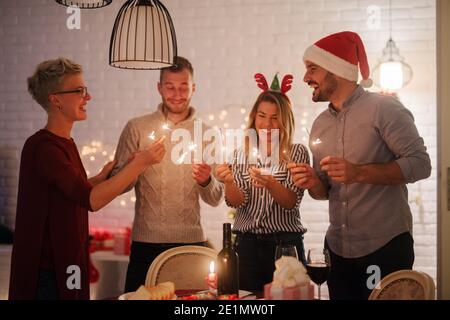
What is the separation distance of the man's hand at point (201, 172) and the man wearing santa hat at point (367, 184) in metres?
0.54

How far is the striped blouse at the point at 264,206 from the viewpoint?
289 centimetres

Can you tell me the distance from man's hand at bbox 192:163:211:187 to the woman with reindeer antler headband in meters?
0.11

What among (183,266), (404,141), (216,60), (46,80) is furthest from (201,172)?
(216,60)

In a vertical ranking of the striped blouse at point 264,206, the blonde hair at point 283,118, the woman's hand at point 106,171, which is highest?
the blonde hair at point 283,118

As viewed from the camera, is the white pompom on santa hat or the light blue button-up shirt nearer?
the light blue button-up shirt

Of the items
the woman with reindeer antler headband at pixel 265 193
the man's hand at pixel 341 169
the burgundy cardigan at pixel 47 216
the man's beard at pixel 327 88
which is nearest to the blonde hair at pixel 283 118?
the woman with reindeer antler headband at pixel 265 193

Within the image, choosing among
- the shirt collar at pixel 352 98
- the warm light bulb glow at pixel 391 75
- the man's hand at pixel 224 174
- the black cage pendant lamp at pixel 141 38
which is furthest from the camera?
the warm light bulb glow at pixel 391 75

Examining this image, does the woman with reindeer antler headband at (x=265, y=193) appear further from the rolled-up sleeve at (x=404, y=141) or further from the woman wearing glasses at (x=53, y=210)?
the woman wearing glasses at (x=53, y=210)

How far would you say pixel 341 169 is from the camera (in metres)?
2.48

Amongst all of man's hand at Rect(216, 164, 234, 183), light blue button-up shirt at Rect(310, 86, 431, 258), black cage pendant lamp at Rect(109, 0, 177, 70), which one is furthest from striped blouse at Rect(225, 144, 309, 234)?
black cage pendant lamp at Rect(109, 0, 177, 70)

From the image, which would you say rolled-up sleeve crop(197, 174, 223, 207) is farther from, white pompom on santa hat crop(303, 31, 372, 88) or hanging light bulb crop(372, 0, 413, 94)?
hanging light bulb crop(372, 0, 413, 94)

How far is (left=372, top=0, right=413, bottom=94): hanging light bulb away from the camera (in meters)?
3.97

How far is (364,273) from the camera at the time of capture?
2646 millimetres

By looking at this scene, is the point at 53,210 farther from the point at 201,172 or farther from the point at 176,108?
the point at 176,108
